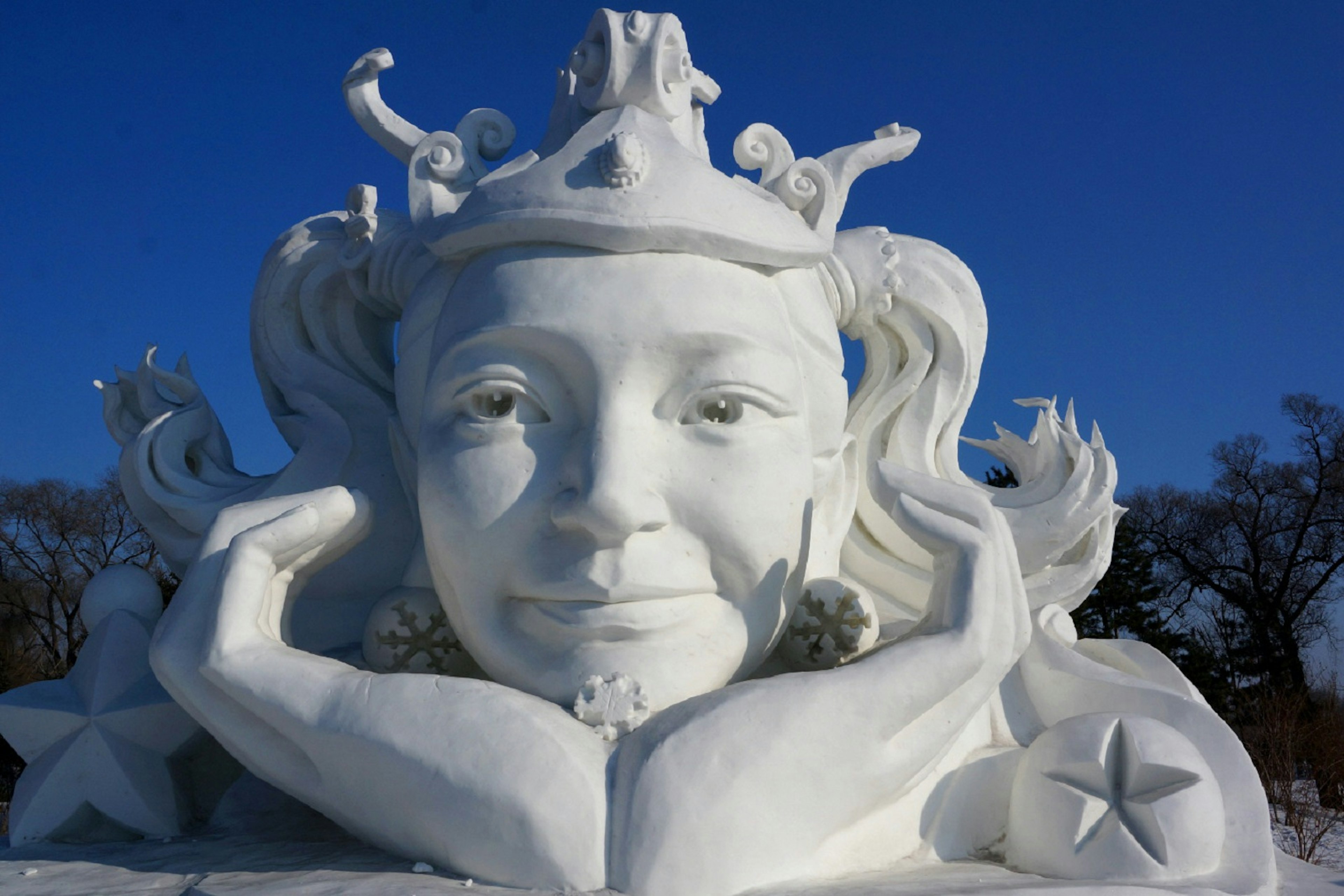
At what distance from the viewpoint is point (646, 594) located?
10.3ft

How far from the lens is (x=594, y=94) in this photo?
152 inches

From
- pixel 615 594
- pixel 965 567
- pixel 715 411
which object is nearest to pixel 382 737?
pixel 615 594

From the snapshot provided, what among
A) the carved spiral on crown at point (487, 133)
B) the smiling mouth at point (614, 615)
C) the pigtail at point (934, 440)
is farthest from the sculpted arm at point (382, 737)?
the pigtail at point (934, 440)

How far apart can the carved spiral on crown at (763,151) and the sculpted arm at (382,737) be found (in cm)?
188

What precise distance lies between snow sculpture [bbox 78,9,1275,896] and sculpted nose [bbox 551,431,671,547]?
11 mm

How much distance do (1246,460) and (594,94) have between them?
19.0 m

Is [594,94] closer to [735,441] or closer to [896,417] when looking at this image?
[735,441]

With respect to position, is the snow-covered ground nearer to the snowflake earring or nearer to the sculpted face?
the snowflake earring

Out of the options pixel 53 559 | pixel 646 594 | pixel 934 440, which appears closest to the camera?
pixel 646 594

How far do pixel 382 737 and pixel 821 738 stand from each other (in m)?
1.10

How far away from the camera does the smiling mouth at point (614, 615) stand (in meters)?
3.12

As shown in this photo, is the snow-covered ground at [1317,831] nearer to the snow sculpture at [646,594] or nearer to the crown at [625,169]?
the snow sculpture at [646,594]

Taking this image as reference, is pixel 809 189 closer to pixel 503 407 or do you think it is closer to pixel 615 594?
pixel 503 407

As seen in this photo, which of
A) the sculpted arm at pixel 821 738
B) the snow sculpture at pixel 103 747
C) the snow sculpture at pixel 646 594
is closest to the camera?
the sculpted arm at pixel 821 738
